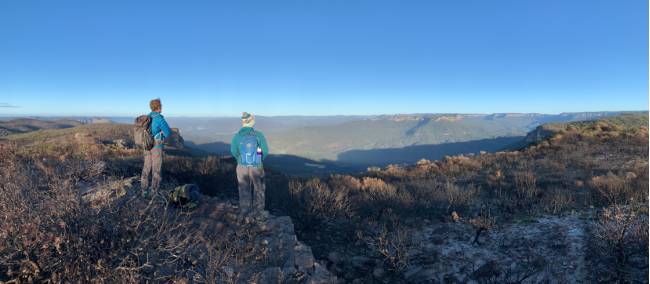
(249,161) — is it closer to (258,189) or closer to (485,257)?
(258,189)

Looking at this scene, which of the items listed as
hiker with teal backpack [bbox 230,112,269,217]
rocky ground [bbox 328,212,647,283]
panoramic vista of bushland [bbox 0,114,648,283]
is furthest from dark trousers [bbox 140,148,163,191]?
rocky ground [bbox 328,212,647,283]

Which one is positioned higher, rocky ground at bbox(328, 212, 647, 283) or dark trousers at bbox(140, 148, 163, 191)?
dark trousers at bbox(140, 148, 163, 191)

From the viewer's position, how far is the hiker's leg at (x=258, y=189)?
22.1 feet

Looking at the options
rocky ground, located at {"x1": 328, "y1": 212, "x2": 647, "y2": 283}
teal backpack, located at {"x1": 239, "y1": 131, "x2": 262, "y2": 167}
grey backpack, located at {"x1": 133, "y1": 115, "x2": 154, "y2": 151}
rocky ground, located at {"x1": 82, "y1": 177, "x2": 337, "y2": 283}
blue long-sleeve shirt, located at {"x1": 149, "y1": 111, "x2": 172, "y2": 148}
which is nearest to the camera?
rocky ground, located at {"x1": 82, "y1": 177, "x2": 337, "y2": 283}

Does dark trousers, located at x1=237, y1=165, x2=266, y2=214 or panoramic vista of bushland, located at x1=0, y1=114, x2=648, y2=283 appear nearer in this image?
panoramic vista of bushland, located at x1=0, y1=114, x2=648, y2=283

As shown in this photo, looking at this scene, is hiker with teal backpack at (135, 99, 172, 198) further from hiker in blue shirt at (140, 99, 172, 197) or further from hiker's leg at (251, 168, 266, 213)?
hiker's leg at (251, 168, 266, 213)

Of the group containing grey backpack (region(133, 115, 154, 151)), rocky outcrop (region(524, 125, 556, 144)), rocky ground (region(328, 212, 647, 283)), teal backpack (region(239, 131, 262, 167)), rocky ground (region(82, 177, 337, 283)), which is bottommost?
rocky ground (region(328, 212, 647, 283))

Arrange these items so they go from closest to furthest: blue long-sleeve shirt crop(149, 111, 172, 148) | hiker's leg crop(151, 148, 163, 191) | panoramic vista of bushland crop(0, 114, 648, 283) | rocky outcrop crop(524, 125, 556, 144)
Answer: panoramic vista of bushland crop(0, 114, 648, 283)
blue long-sleeve shirt crop(149, 111, 172, 148)
hiker's leg crop(151, 148, 163, 191)
rocky outcrop crop(524, 125, 556, 144)

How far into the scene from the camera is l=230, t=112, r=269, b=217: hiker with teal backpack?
21.6 feet

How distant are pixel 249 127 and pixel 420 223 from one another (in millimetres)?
4263

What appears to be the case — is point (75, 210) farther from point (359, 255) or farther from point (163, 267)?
point (359, 255)

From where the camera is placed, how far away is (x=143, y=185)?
7.15 metres

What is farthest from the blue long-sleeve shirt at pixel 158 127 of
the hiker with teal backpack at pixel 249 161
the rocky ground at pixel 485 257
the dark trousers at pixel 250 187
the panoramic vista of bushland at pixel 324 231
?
the rocky ground at pixel 485 257

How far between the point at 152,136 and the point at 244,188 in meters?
2.20
